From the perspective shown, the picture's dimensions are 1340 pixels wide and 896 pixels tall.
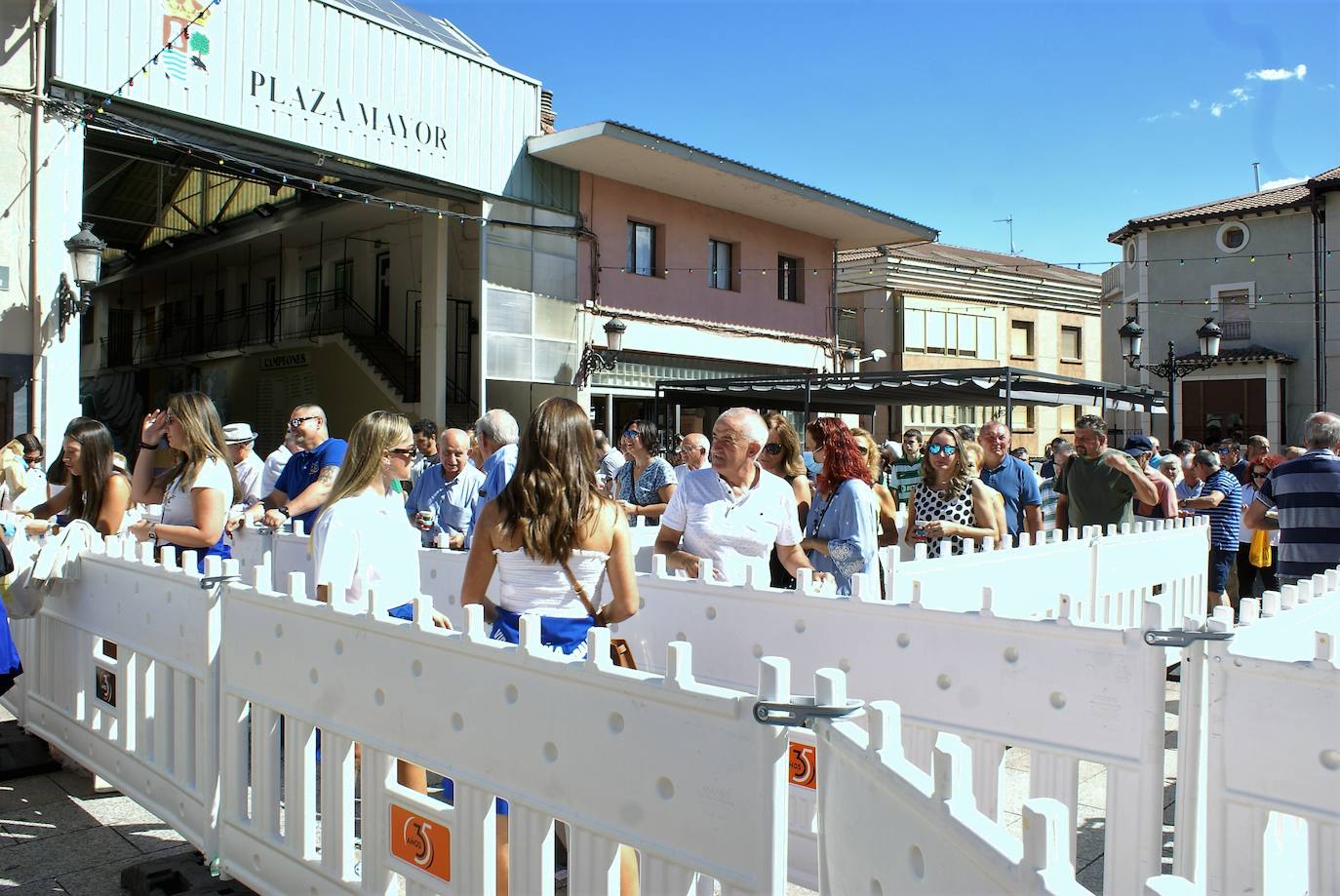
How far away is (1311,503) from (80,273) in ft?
39.8

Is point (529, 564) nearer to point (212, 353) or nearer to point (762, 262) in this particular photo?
point (762, 262)

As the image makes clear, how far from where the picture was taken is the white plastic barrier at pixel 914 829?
3.89 ft

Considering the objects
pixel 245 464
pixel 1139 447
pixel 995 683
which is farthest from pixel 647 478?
pixel 995 683

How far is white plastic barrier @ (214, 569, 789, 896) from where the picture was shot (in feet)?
6.35

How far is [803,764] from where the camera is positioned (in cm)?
321

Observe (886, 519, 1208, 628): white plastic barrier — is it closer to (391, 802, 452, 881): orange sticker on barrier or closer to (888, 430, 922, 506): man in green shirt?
(391, 802, 452, 881): orange sticker on barrier

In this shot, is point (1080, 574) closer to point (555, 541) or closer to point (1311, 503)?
point (1311, 503)

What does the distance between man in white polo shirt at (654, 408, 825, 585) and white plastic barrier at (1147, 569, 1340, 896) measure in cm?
189

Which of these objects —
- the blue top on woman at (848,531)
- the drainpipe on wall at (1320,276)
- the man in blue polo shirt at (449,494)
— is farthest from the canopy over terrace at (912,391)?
the drainpipe on wall at (1320,276)

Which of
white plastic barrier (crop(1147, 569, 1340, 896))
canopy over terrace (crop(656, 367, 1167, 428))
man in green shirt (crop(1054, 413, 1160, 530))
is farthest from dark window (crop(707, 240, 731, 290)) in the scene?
white plastic barrier (crop(1147, 569, 1340, 896))

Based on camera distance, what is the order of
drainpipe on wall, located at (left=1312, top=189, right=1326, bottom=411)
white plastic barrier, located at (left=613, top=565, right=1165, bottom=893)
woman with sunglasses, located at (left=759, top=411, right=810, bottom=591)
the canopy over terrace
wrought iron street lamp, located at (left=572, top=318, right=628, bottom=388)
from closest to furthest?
1. white plastic barrier, located at (left=613, top=565, right=1165, bottom=893)
2. woman with sunglasses, located at (left=759, top=411, right=810, bottom=591)
3. the canopy over terrace
4. wrought iron street lamp, located at (left=572, top=318, right=628, bottom=388)
5. drainpipe on wall, located at (left=1312, top=189, right=1326, bottom=411)

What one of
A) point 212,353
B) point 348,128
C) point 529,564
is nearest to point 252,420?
point 212,353

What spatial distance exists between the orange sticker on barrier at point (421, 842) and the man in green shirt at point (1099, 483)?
5829mm

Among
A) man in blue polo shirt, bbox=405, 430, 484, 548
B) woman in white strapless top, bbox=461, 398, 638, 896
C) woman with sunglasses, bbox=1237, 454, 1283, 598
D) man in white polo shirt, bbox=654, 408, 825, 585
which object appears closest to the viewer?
woman in white strapless top, bbox=461, 398, 638, 896
